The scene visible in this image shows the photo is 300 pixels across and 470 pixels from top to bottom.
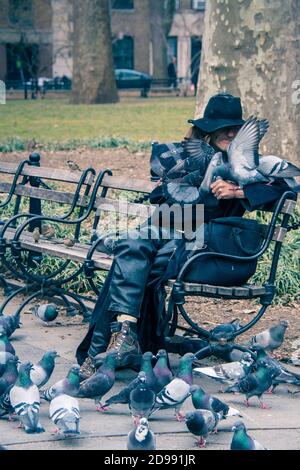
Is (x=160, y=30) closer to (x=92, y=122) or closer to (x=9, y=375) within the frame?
(x=92, y=122)

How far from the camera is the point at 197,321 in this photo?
729 cm

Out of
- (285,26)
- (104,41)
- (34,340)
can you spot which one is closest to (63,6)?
(104,41)

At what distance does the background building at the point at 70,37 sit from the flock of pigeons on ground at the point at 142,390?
4498 centimetres

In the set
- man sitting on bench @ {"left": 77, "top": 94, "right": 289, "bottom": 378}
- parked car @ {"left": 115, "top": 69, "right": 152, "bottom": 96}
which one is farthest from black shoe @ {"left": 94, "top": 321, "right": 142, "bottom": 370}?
parked car @ {"left": 115, "top": 69, "right": 152, "bottom": 96}

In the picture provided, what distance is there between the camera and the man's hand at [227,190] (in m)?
5.92

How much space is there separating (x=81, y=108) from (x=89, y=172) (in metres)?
23.7

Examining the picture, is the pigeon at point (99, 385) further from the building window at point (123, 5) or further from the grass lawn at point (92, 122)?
the building window at point (123, 5)

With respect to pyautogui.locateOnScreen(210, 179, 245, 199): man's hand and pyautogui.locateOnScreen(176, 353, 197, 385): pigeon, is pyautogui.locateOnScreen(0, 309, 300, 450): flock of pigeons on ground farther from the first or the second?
pyautogui.locateOnScreen(210, 179, 245, 199): man's hand

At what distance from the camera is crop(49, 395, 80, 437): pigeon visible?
4.70 m

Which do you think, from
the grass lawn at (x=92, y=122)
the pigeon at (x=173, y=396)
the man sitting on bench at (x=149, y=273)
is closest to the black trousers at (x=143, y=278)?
the man sitting on bench at (x=149, y=273)

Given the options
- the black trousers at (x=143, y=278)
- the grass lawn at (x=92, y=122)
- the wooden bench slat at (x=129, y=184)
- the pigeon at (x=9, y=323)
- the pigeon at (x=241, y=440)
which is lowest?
the grass lawn at (x=92, y=122)

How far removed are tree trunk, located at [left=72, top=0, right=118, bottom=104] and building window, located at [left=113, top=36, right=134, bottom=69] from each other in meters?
28.3

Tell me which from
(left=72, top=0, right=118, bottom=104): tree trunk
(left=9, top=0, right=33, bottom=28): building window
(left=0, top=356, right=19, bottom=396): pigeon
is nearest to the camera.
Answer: (left=0, top=356, right=19, bottom=396): pigeon
